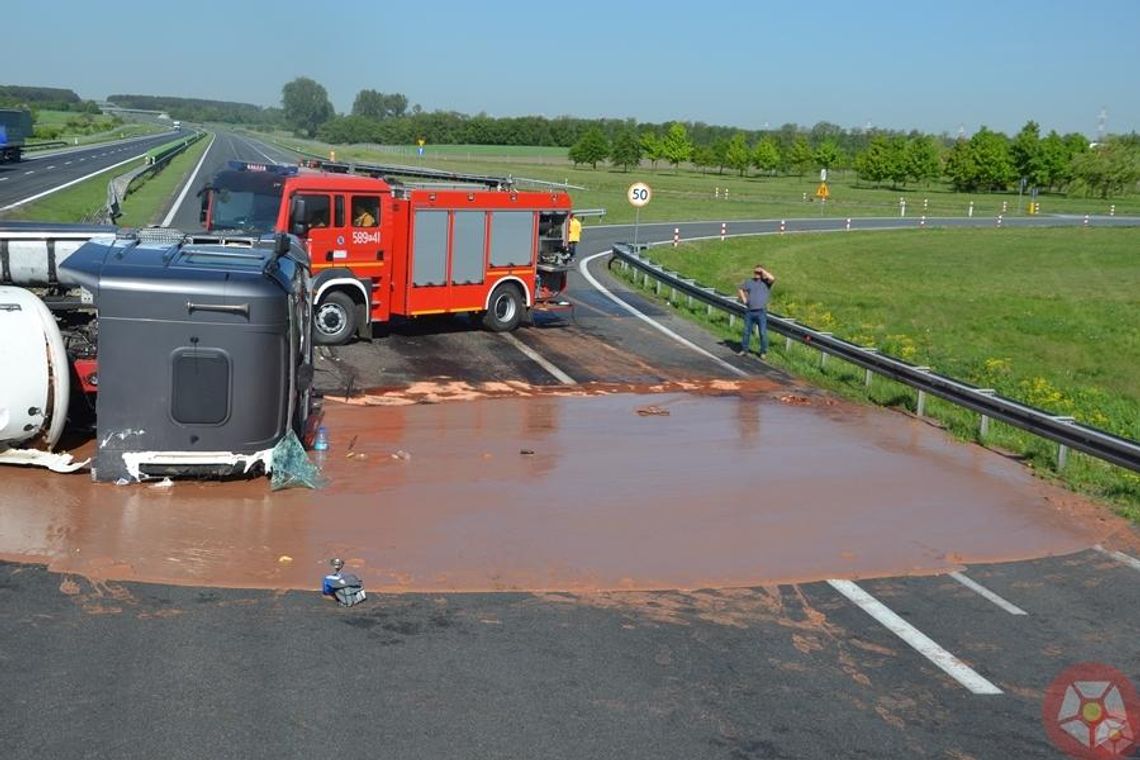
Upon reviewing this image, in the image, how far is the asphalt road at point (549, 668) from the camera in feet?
21.2

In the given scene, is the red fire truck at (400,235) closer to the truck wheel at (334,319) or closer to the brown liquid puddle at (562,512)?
the truck wheel at (334,319)

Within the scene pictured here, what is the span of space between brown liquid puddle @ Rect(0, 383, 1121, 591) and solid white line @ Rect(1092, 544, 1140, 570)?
0.24m

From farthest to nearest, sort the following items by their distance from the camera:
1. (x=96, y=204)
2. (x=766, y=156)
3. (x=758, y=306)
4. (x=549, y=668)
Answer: (x=766, y=156) < (x=96, y=204) < (x=758, y=306) < (x=549, y=668)

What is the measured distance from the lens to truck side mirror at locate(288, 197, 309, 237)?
17.6 meters

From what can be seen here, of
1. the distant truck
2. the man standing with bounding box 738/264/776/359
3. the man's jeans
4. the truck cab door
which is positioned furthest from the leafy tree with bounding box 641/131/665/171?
the truck cab door

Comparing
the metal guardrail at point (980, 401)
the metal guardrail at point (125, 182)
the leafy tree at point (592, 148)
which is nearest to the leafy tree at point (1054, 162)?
the leafy tree at point (592, 148)

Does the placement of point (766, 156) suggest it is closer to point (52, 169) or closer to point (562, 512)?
point (52, 169)

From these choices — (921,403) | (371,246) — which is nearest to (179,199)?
(371,246)

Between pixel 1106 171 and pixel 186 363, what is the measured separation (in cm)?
11206

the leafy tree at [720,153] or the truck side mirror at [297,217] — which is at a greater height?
the leafy tree at [720,153]

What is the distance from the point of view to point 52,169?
67.6 meters

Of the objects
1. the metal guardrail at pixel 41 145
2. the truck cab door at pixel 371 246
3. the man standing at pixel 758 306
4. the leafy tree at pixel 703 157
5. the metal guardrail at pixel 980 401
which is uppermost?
the leafy tree at pixel 703 157

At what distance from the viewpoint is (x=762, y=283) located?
69.2 ft

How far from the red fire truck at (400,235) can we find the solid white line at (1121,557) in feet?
37.3
